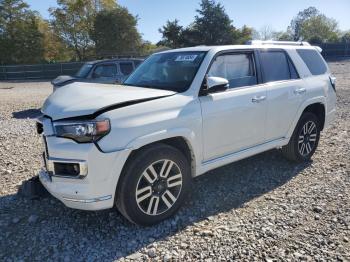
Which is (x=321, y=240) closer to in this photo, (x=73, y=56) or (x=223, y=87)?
(x=223, y=87)

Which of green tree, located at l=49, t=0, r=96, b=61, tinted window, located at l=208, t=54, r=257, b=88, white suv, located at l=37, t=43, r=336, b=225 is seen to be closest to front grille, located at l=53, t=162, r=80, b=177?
white suv, located at l=37, t=43, r=336, b=225

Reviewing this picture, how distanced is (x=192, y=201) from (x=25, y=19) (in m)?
43.1

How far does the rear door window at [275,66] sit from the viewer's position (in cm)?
484

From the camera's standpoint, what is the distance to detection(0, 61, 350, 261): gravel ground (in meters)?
3.27

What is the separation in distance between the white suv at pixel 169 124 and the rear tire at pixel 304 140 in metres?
0.02

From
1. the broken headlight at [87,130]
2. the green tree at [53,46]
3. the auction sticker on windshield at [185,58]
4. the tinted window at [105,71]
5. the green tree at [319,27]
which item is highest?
the green tree at [319,27]

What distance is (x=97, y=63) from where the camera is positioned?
456 inches

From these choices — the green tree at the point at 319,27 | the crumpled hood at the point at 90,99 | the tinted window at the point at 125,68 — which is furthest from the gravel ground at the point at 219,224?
the green tree at the point at 319,27

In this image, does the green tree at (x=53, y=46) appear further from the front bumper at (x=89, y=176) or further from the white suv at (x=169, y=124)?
the front bumper at (x=89, y=176)

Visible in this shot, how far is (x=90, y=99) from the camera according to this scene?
3.49 metres

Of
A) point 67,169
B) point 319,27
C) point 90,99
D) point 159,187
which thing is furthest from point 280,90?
point 319,27

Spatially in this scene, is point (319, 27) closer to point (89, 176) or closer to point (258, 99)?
point (258, 99)

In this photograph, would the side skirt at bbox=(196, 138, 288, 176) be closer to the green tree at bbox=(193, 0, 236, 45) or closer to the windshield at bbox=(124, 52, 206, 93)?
the windshield at bbox=(124, 52, 206, 93)

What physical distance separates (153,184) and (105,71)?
8.78 meters
